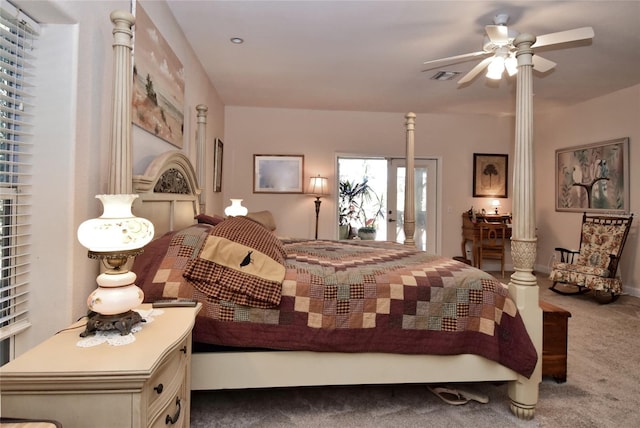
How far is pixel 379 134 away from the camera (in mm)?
5551

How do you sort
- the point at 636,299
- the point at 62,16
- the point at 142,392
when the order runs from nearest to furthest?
the point at 142,392 < the point at 62,16 < the point at 636,299

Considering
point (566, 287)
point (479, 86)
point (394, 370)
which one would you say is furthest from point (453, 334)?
point (566, 287)

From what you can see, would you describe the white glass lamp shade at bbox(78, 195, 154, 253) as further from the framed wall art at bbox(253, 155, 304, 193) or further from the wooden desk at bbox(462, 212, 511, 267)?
the wooden desk at bbox(462, 212, 511, 267)

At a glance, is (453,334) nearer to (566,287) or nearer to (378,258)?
(378,258)

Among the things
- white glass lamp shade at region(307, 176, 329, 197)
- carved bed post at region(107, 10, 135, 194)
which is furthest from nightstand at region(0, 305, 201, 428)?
white glass lamp shade at region(307, 176, 329, 197)

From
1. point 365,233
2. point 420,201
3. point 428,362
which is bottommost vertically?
point 428,362

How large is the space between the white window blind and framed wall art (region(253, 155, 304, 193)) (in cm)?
398

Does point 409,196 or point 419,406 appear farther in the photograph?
point 409,196

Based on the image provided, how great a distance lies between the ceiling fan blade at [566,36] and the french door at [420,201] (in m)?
3.28

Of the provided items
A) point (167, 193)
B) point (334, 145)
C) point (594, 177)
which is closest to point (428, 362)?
point (167, 193)

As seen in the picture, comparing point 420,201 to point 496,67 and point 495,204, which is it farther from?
point 496,67

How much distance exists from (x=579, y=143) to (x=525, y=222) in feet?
13.6

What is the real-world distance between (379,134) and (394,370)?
436cm

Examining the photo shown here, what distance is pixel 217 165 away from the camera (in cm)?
451
